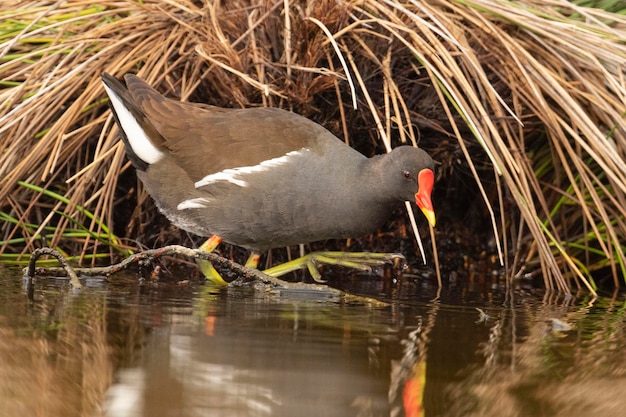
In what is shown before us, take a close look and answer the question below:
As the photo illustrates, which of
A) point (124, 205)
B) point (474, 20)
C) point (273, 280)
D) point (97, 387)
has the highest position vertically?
point (474, 20)

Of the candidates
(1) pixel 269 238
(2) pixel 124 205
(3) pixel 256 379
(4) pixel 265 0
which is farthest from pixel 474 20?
(3) pixel 256 379

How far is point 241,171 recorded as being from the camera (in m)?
3.60

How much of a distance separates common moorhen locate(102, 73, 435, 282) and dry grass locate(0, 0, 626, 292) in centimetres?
18

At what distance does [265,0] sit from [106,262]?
126cm

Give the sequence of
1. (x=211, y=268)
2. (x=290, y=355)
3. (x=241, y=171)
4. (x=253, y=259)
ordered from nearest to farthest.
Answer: (x=290, y=355)
(x=241, y=171)
(x=211, y=268)
(x=253, y=259)

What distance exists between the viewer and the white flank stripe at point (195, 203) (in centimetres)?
366

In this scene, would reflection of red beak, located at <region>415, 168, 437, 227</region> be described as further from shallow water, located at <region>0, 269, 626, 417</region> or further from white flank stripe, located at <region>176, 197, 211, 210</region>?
white flank stripe, located at <region>176, 197, 211, 210</region>

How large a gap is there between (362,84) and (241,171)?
0.56 meters

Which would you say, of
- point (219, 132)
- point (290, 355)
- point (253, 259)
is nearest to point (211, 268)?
point (253, 259)

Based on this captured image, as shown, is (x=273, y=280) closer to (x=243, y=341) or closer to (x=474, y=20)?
(x=243, y=341)

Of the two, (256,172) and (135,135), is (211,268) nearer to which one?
(256,172)

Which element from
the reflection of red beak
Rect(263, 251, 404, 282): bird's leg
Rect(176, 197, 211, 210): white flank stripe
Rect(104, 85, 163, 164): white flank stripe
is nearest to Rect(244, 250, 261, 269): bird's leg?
Rect(263, 251, 404, 282): bird's leg

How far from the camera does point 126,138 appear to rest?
145 inches

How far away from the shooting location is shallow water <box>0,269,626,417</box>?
2.03 m
